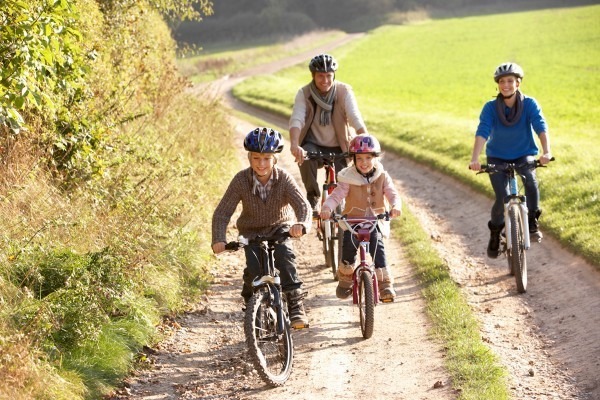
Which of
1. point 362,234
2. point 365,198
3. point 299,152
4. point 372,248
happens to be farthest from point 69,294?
point 299,152

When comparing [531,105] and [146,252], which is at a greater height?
[531,105]

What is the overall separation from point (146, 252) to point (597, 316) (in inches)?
183

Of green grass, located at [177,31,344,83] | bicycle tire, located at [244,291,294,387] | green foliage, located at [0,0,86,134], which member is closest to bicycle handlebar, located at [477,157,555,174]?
bicycle tire, located at [244,291,294,387]

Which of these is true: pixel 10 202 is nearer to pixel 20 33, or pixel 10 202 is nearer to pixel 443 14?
pixel 20 33

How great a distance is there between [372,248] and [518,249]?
2085 millimetres

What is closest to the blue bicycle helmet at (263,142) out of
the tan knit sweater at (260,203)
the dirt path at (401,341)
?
the tan knit sweater at (260,203)

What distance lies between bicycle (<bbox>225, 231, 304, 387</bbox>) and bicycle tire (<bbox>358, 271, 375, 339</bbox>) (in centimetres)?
88

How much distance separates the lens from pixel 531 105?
32.6ft

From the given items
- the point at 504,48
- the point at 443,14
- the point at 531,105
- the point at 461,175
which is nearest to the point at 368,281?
the point at 531,105

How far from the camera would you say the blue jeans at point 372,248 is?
8508 mm

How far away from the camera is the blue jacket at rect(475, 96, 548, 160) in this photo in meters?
9.96

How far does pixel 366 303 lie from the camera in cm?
811

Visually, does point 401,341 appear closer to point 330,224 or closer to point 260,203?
point 260,203

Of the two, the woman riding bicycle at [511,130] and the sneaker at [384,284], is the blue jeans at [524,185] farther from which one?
the sneaker at [384,284]
